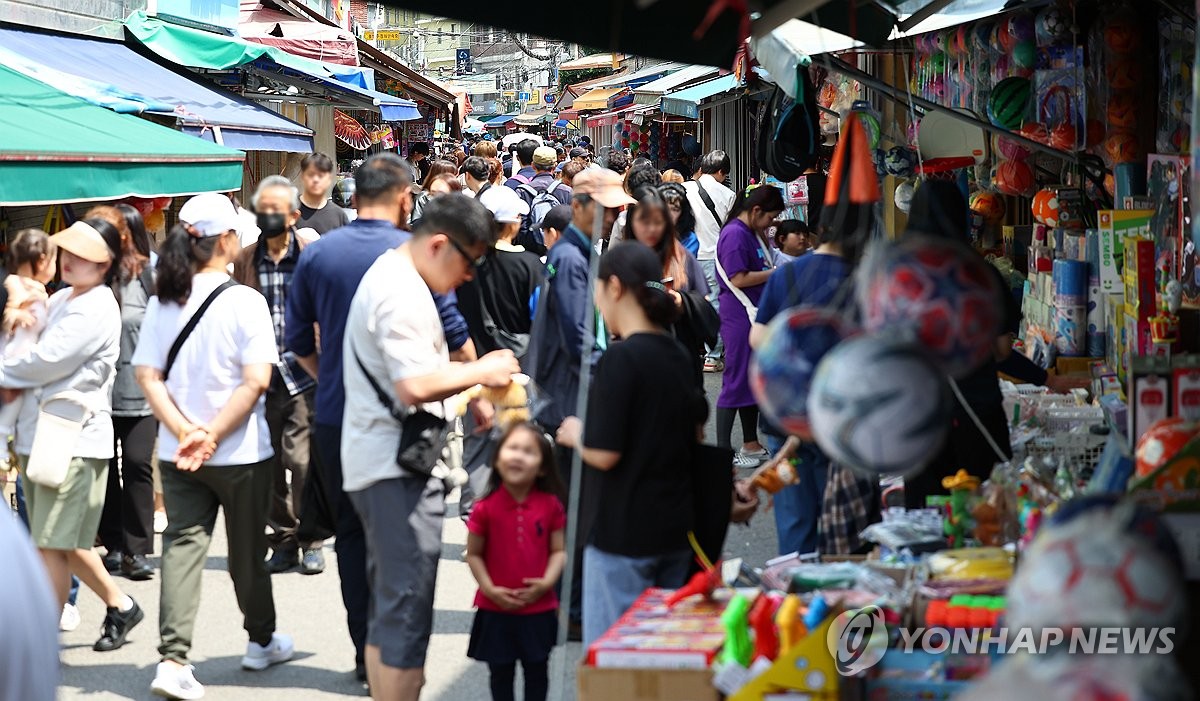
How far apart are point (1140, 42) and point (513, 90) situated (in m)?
91.2

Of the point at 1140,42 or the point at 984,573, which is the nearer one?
the point at 984,573

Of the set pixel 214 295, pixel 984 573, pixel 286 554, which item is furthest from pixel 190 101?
pixel 984 573

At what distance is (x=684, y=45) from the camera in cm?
437

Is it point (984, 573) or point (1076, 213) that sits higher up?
point (1076, 213)

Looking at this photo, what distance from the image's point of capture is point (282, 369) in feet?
23.0

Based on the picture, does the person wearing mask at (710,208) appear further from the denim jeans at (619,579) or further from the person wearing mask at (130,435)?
the denim jeans at (619,579)

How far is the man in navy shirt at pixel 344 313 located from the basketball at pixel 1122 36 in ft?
11.4

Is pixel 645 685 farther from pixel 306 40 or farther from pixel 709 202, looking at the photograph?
pixel 306 40

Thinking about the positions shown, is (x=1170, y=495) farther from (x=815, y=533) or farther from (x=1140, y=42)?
(x=1140, y=42)

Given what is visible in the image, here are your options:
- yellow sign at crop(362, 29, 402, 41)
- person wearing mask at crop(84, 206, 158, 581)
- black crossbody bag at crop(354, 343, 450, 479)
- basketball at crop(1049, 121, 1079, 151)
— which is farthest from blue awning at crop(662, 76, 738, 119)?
yellow sign at crop(362, 29, 402, 41)

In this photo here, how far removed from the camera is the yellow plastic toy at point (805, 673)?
3.06m

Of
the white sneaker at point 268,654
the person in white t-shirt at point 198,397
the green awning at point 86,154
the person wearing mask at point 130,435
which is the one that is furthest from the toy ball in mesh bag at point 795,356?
the green awning at point 86,154

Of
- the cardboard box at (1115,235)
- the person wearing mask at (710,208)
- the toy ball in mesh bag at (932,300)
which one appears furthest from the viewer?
the person wearing mask at (710,208)

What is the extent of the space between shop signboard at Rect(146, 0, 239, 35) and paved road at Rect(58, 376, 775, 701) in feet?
34.1
